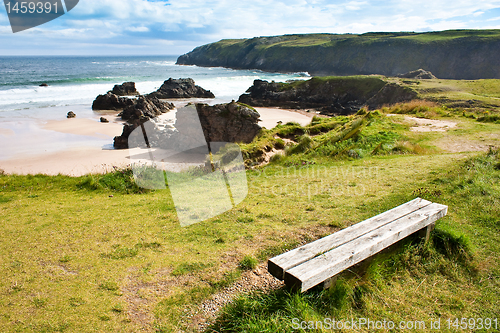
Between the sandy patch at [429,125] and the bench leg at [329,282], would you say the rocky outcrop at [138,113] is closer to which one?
the sandy patch at [429,125]

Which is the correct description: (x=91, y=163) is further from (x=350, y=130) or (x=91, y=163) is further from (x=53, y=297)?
(x=53, y=297)

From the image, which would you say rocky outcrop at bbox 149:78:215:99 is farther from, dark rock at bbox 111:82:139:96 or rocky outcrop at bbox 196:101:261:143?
rocky outcrop at bbox 196:101:261:143

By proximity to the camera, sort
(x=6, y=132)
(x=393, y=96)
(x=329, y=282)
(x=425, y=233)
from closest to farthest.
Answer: (x=329, y=282) < (x=425, y=233) < (x=6, y=132) < (x=393, y=96)

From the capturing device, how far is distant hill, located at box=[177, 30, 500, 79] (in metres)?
89.2

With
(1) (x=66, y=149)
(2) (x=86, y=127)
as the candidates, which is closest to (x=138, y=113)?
(2) (x=86, y=127)

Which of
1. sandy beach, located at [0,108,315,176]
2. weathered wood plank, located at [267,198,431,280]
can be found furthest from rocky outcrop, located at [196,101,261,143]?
weathered wood plank, located at [267,198,431,280]

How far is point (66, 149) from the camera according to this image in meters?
23.2

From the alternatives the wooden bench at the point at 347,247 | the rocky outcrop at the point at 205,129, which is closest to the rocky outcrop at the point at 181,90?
the rocky outcrop at the point at 205,129

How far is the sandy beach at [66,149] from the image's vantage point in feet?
59.6

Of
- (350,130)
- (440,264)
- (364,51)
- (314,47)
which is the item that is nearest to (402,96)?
(350,130)

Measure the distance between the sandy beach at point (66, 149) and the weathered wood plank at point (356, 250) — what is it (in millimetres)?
12959

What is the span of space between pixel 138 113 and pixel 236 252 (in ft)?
97.5

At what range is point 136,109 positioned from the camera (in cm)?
3278

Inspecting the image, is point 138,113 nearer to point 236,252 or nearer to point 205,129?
point 205,129
